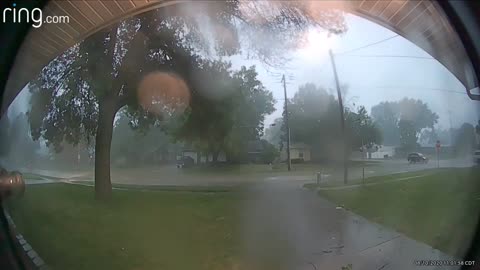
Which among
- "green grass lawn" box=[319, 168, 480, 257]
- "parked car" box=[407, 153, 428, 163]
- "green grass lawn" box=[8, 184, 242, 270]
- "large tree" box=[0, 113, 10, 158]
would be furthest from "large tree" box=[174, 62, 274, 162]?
"parked car" box=[407, 153, 428, 163]

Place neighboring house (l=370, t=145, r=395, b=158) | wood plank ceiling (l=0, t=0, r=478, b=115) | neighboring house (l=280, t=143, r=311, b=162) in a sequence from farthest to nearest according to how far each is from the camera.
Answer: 1. neighboring house (l=370, t=145, r=395, b=158)
2. neighboring house (l=280, t=143, r=311, b=162)
3. wood plank ceiling (l=0, t=0, r=478, b=115)

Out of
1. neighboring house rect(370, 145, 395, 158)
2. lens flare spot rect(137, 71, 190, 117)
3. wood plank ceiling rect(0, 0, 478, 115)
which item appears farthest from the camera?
neighboring house rect(370, 145, 395, 158)

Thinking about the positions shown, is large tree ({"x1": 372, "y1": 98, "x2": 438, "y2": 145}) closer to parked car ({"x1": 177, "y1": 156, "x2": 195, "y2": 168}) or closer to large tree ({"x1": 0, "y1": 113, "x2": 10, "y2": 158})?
parked car ({"x1": 177, "y1": 156, "x2": 195, "y2": 168})

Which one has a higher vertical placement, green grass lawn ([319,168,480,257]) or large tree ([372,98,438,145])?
large tree ([372,98,438,145])

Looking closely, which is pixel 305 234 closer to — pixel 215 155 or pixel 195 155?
pixel 215 155

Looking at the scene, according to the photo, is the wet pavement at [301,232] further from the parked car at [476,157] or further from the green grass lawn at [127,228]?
the parked car at [476,157]

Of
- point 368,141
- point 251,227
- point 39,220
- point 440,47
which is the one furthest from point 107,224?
point 440,47

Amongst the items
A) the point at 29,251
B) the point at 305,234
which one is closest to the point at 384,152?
the point at 305,234

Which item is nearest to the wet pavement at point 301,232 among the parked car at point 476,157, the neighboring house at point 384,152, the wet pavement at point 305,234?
the wet pavement at point 305,234

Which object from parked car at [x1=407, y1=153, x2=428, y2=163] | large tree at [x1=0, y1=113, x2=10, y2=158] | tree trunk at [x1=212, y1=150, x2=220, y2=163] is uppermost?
large tree at [x1=0, y1=113, x2=10, y2=158]
